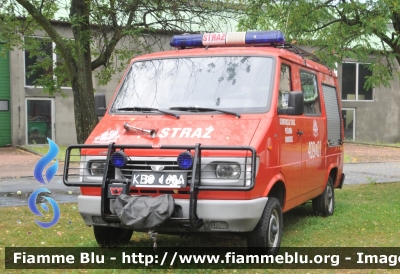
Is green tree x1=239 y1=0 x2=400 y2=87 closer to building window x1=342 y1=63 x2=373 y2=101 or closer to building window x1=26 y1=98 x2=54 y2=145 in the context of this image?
building window x1=26 y1=98 x2=54 y2=145

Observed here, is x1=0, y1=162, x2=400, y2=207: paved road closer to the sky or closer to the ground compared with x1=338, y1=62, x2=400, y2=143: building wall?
closer to the ground

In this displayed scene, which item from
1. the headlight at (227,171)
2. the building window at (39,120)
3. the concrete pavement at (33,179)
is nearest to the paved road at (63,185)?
the concrete pavement at (33,179)

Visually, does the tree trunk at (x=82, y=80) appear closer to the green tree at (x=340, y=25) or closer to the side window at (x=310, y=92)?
the green tree at (x=340, y=25)

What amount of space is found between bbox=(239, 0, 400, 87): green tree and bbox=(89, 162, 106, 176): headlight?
6004mm

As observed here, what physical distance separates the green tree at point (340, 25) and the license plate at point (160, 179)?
602 centimetres

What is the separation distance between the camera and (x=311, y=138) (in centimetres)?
804

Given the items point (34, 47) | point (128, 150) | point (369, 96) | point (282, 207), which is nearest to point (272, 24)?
point (34, 47)

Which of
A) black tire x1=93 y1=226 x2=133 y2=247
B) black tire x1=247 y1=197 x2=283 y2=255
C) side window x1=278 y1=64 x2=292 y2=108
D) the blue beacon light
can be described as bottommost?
black tire x1=93 y1=226 x2=133 y2=247

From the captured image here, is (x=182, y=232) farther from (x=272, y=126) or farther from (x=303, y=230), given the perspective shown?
(x=303, y=230)

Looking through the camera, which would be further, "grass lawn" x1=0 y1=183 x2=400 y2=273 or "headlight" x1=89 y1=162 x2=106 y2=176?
"grass lawn" x1=0 y1=183 x2=400 y2=273

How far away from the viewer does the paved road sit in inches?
447

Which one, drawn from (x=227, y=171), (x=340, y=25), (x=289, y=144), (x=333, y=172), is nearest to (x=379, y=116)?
(x=340, y=25)

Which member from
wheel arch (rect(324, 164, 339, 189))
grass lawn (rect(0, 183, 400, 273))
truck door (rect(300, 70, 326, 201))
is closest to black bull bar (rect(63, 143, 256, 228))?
grass lawn (rect(0, 183, 400, 273))

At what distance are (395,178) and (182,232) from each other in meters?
10.7
